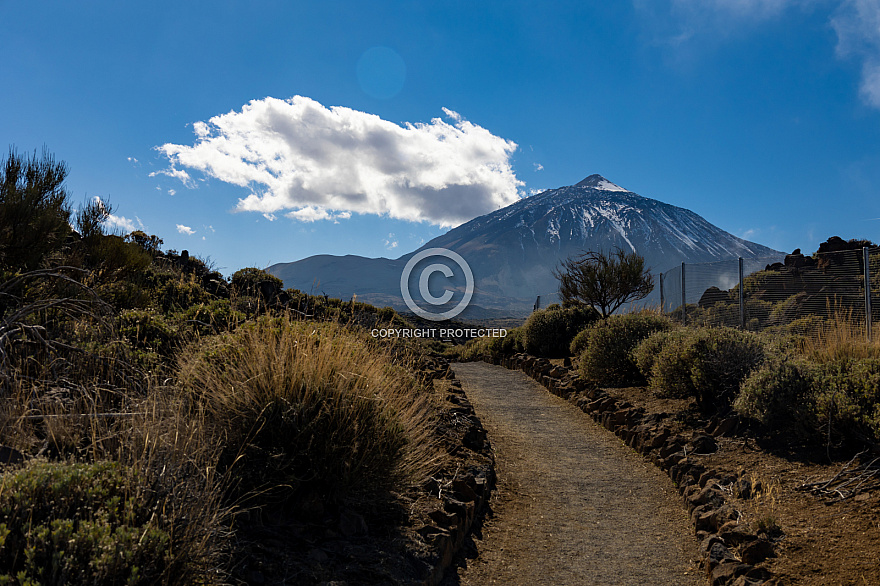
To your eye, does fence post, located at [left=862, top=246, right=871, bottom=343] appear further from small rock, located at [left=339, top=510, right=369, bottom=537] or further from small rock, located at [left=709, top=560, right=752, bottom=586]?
small rock, located at [left=339, top=510, right=369, bottom=537]

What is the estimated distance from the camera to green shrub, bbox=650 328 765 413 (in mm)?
6664

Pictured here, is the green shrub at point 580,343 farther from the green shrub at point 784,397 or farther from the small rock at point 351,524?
the small rock at point 351,524

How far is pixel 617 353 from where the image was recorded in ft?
32.6

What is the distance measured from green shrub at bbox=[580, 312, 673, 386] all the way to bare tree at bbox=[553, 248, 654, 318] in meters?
4.50

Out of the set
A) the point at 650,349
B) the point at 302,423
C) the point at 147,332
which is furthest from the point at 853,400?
the point at 147,332

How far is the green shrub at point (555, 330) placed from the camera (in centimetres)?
1493

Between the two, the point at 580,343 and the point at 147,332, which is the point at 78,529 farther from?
the point at 580,343

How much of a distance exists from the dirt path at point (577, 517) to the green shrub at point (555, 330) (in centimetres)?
674

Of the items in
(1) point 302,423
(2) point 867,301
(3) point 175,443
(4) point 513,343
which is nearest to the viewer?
(3) point 175,443

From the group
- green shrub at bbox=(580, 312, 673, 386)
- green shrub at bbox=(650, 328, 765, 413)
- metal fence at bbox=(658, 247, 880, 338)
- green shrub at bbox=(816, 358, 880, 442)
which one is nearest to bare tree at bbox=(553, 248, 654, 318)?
metal fence at bbox=(658, 247, 880, 338)

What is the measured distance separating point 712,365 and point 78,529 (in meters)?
6.68

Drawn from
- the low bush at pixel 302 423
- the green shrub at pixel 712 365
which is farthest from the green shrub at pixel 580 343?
the low bush at pixel 302 423

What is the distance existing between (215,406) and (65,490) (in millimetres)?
1387

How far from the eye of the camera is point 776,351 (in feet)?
21.8
